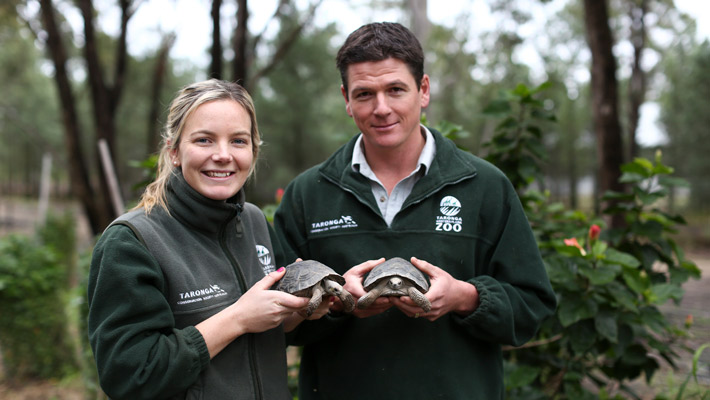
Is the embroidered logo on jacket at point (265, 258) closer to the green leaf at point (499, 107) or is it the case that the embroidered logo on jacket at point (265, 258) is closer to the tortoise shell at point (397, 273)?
the tortoise shell at point (397, 273)

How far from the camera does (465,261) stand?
244 centimetres

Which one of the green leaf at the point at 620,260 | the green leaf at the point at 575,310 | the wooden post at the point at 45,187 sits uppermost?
the green leaf at the point at 620,260

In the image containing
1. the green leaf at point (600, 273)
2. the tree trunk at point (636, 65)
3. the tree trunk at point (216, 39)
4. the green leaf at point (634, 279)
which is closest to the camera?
the green leaf at point (600, 273)

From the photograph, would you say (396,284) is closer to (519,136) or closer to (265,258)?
(265,258)

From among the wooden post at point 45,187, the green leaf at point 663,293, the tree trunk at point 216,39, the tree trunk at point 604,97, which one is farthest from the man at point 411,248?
the wooden post at point 45,187

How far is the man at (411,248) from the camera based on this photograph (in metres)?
2.33

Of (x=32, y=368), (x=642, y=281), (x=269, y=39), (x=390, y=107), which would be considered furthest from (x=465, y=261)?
(x=269, y=39)

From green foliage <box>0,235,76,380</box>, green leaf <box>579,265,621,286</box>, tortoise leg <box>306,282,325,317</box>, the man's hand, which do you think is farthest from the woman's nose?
green foliage <box>0,235,76,380</box>

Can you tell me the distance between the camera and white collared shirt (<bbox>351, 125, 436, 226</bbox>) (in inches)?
99.1

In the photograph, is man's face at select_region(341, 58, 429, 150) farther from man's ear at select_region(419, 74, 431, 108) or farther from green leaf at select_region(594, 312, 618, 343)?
green leaf at select_region(594, 312, 618, 343)

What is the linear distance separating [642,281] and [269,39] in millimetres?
21348

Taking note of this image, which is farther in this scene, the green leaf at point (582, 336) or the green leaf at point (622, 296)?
the green leaf at point (582, 336)

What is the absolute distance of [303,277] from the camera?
6.96 feet

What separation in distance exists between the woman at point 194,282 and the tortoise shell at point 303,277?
79 millimetres
